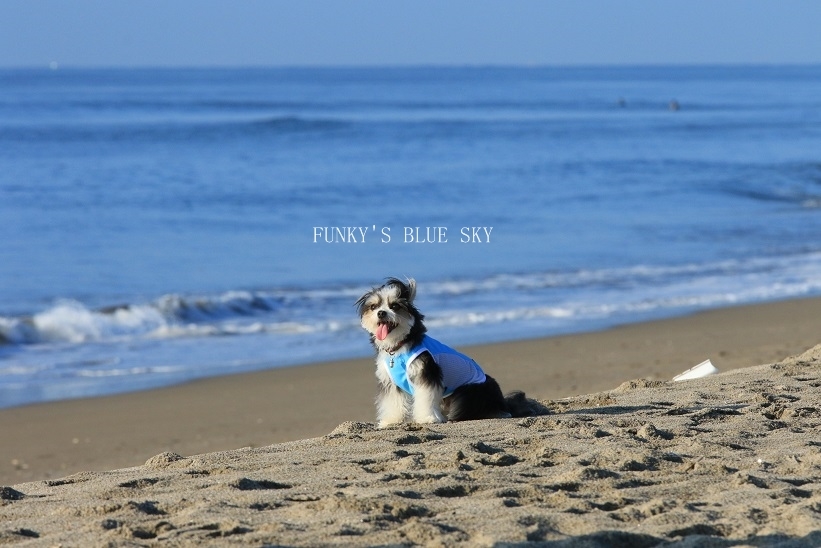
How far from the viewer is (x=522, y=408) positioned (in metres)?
6.22

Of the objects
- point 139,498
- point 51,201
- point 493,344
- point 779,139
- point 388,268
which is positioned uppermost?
point 779,139

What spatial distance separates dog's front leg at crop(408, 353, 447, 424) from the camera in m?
5.73

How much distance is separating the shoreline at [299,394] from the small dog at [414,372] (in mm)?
2030

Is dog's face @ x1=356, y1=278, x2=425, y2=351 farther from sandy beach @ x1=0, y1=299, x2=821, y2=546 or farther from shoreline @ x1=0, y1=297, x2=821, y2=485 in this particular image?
shoreline @ x1=0, y1=297, x2=821, y2=485

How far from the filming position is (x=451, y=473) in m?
4.69

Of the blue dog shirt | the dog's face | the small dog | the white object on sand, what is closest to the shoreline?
the white object on sand

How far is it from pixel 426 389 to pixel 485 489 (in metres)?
1.38

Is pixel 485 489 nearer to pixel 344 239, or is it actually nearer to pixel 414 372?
pixel 414 372

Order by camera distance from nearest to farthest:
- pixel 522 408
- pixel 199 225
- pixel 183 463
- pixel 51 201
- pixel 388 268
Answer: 1. pixel 183 463
2. pixel 522 408
3. pixel 388 268
4. pixel 199 225
5. pixel 51 201

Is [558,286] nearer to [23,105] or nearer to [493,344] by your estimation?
[493,344]

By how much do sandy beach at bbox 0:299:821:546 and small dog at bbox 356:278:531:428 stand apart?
0.19m

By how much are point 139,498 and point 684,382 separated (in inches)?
168

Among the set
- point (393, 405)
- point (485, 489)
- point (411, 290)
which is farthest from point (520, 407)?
point (485, 489)

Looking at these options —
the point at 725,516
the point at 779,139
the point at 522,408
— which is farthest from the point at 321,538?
the point at 779,139
